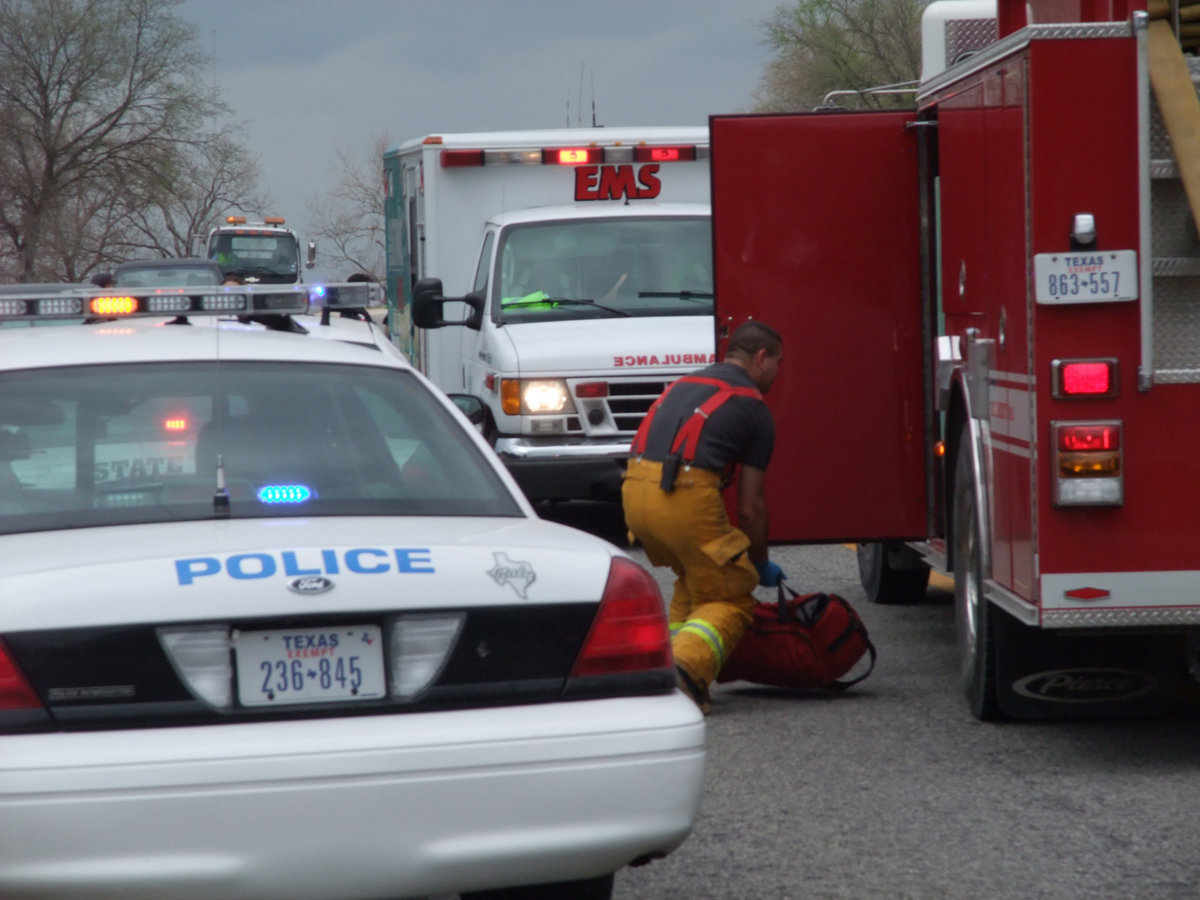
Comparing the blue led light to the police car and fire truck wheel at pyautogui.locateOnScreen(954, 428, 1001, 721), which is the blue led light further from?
Answer: fire truck wheel at pyautogui.locateOnScreen(954, 428, 1001, 721)

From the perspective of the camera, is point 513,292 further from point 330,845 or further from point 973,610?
point 330,845

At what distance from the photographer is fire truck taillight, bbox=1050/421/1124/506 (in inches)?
236

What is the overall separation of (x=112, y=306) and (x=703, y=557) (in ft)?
8.59

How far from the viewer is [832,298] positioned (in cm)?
835

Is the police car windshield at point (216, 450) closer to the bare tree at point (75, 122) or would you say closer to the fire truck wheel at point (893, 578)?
the fire truck wheel at point (893, 578)

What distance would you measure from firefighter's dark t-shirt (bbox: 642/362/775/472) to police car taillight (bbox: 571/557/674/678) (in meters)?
3.00

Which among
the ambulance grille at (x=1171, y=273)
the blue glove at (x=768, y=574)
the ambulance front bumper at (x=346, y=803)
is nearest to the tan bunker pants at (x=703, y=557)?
the blue glove at (x=768, y=574)

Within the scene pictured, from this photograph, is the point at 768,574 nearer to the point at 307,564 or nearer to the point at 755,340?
the point at 755,340

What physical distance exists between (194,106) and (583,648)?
55.6m

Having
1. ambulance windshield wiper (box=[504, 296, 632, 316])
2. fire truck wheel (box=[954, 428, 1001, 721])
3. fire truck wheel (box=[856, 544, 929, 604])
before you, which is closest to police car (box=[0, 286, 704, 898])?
fire truck wheel (box=[954, 428, 1001, 721])

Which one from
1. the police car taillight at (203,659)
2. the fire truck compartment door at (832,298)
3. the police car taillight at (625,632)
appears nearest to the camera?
the police car taillight at (203,659)

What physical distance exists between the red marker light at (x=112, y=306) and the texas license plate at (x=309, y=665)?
7.02 ft

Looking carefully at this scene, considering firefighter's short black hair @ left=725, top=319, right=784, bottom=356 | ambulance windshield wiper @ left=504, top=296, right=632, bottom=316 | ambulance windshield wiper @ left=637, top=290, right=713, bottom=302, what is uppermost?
ambulance windshield wiper @ left=637, top=290, right=713, bottom=302

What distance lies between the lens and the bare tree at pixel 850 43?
51562 mm
